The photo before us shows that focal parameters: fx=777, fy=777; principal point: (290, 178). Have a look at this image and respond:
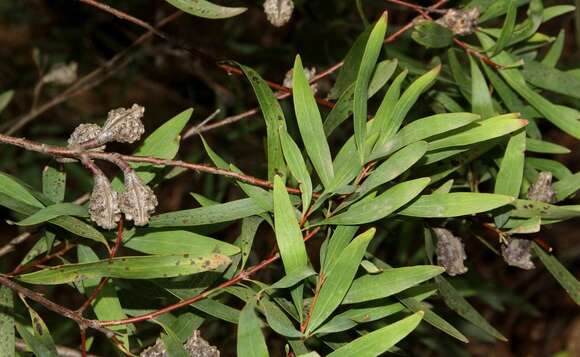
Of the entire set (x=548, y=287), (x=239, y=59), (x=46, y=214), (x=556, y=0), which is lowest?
(x=548, y=287)

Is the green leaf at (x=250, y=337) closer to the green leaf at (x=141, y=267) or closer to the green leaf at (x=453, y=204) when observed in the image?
the green leaf at (x=141, y=267)

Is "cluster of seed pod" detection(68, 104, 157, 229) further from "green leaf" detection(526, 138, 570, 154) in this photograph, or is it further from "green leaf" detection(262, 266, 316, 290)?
"green leaf" detection(526, 138, 570, 154)

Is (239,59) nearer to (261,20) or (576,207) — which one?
(261,20)

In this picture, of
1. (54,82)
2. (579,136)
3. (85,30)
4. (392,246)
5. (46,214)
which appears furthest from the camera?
(85,30)

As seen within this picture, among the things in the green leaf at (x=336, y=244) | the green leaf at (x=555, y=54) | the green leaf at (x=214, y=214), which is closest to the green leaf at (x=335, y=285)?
the green leaf at (x=336, y=244)

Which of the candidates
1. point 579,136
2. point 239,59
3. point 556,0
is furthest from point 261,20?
point 579,136

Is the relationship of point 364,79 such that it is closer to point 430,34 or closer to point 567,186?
point 430,34
